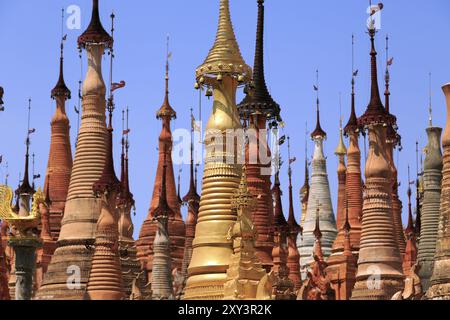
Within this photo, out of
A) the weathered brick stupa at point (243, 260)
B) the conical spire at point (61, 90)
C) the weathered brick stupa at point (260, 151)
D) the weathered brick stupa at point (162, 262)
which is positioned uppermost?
the conical spire at point (61, 90)

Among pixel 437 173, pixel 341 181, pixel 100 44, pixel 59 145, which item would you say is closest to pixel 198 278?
pixel 437 173

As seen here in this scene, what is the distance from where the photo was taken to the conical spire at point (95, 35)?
64500mm

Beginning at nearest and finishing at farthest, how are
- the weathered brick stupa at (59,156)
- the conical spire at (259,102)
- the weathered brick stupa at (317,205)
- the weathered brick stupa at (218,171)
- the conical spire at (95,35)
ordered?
the weathered brick stupa at (218,171) → the conical spire at (259,102) → the conical spire at (95,35) → the weathered brick stupa at (59,156) → the weathered brick stupa at (317,205)

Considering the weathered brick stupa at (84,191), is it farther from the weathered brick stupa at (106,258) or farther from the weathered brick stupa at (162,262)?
the weathered brick stupa at (106,258)

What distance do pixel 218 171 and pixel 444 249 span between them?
32.8 ft

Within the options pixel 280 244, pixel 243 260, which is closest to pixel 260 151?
pixel 280 244

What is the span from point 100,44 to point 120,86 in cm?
435

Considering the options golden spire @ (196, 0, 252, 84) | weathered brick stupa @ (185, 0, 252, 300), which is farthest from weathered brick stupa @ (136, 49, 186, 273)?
golden spire @ (196, 0, 252, 84)

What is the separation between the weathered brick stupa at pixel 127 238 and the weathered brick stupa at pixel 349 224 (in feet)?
33.7

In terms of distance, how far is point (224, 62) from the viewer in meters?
49.9

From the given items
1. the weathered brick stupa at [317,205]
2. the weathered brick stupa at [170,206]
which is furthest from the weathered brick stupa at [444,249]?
the weathered brick stupa at [317,205]

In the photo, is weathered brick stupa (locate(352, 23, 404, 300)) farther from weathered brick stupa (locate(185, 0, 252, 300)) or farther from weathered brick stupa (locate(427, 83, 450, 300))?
weathered brick stupa (locate(185, 0, 252, 300))
